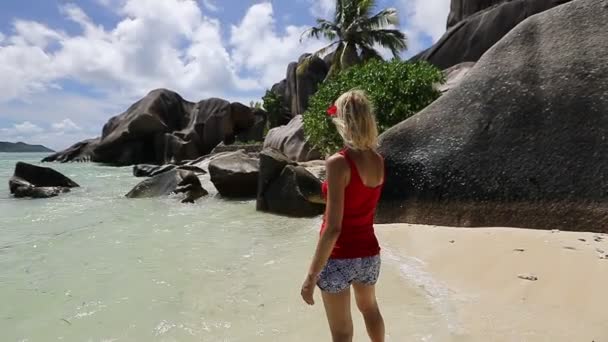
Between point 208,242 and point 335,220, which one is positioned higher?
Result: point 335,220

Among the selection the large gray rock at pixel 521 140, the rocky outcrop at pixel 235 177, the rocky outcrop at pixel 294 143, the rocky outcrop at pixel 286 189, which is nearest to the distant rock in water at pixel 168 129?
the rocky outcrop at pixel 294 143

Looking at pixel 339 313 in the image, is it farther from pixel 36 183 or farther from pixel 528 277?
pixel 36 183

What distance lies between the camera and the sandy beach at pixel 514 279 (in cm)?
299

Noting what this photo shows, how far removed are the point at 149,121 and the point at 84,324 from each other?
3124 cm

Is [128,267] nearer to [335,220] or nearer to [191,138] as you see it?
[335,220]

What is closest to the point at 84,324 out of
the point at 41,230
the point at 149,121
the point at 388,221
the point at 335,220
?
the point at 335,220

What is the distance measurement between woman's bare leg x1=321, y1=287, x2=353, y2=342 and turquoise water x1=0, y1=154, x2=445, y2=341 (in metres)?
0.83

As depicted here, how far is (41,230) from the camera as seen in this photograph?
26.0 feet

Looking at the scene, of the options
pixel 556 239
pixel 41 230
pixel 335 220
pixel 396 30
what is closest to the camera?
pixel 335 220

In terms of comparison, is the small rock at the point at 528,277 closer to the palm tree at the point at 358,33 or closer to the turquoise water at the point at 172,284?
the turquoise water at the point at 172,284

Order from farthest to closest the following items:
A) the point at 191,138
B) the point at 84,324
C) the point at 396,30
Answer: the point at 191,138 < the point at 396,30 < the point at 84,324

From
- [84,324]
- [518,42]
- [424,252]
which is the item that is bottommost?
[84,324]

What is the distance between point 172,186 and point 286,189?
4.38m

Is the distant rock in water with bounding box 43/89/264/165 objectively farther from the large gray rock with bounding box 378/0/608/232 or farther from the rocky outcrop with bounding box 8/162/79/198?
the large gray rock with bounding box 378/0/608/232
